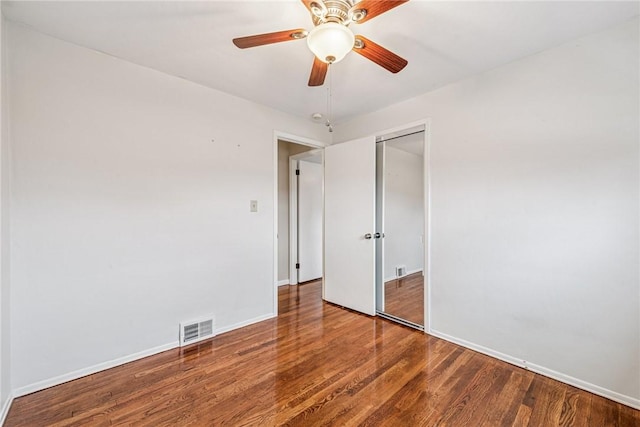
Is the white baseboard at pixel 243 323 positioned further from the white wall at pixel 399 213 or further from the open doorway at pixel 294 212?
the white wall at pixel 399 213

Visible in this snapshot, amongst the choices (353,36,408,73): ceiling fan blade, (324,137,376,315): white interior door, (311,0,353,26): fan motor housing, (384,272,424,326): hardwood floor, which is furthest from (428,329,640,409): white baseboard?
(311,0,353,26): fan motor housing

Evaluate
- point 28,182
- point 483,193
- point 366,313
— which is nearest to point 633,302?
point 483,193

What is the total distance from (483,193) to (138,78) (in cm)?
301

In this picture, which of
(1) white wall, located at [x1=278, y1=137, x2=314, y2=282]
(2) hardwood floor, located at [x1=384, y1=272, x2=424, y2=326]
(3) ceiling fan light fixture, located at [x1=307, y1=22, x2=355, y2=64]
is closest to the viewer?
(3) ceiling fan light fixture, located at [x1=307, y1=22, x2=355, y2=64]

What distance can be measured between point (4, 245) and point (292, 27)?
7.33 ft

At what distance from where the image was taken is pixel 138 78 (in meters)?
2.23

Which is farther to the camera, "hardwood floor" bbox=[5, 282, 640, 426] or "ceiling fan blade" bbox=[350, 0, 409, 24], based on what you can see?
"hardwood floor" bbox=[5, 282, 640, 426]

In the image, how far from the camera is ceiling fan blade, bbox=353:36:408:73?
4.86 feet

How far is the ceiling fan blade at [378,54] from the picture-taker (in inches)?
58.3

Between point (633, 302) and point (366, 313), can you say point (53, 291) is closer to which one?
point (366, 313)

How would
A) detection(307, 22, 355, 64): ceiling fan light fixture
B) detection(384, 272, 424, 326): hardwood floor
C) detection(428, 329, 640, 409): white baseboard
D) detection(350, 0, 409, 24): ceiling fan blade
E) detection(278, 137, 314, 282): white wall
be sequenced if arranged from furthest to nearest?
detection(278, 137, 314, 282): white wall
detection(384, 272, 424, 326): hardwood floor
detection(428, 329, 640, 409): white baseboard
detection(307, 22, 355, 64): ceiling fan light fixture
detection(350, 0, 409, 24): ceiling fan blade

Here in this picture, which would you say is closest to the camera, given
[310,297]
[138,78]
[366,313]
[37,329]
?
[37,329]

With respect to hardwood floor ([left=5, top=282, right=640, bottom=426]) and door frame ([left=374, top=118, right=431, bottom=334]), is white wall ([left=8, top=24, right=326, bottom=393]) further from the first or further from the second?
door frame ([left=374, top=118, right=431, bottom=334])

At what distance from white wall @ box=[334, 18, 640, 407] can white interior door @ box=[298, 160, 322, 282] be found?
7.49 feet
